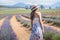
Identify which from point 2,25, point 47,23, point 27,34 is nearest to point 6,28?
point 2,25

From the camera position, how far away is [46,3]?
22.2 ft

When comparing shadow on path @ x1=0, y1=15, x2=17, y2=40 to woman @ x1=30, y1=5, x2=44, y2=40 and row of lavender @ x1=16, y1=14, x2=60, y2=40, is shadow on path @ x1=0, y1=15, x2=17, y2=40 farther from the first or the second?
woman @ x1=30, y1=5, x2=44, y2=40

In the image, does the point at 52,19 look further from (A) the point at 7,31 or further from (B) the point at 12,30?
(A) the point at 7,31

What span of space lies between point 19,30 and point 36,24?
5.65 ft

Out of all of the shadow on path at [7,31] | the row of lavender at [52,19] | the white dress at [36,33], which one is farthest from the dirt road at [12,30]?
the white dress at [36,33]

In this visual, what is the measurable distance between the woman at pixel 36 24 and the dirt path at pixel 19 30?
5.16 feet

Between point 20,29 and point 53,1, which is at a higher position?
point 53,1

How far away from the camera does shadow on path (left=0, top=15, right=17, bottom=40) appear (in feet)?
21.1

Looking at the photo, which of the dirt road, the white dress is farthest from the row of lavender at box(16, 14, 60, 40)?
the white dress

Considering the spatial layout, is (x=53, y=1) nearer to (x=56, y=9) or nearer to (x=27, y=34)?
(x=56, y=9)

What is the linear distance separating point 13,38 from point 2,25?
1.60 feet

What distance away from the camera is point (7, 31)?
6.49m

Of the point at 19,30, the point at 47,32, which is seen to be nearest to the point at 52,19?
the point at 47,32

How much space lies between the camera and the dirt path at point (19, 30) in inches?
260
